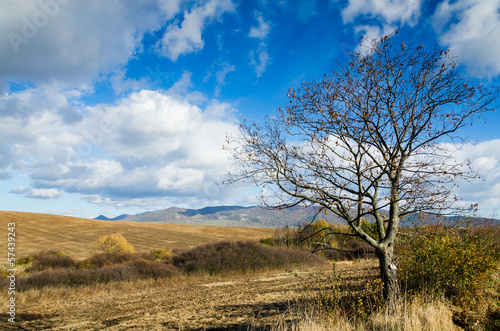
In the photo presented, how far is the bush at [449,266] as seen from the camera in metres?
8.00

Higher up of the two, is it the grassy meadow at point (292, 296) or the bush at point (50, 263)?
the grassy meadow at point (292, 296)

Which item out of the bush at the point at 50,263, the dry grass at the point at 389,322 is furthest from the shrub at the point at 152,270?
the dry grass at the point at 389,322

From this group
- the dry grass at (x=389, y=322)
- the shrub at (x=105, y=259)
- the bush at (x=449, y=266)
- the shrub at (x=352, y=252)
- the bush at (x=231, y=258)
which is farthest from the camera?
the bush at (x=231, y=258)

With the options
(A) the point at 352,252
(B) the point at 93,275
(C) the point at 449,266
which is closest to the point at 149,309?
(A) the point at 352,252

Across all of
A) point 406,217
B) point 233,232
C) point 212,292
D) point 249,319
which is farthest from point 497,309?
point 233,232

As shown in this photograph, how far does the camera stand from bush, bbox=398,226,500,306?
26.2ft

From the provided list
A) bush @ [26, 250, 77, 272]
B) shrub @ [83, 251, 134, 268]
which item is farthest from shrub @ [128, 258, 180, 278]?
bush @ [26, 250, 77, 272]

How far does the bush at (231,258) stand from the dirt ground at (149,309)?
9232 millimetres

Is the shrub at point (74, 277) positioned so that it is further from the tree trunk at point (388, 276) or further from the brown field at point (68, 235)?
the brown field at point (68, 235)

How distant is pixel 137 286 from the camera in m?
19.3

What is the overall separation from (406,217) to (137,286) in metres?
18.4

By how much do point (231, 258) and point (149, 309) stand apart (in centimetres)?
1542

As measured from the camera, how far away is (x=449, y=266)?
8.12 meters

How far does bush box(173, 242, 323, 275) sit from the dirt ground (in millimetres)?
9232
